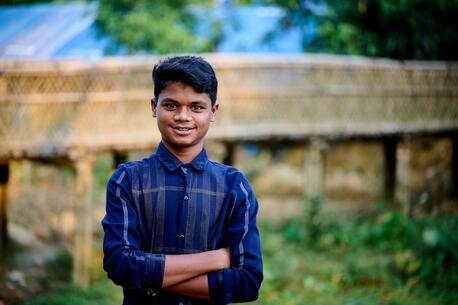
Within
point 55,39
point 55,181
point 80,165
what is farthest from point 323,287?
point 55,181

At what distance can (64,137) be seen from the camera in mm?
10922

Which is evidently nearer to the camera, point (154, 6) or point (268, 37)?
point (154, 6)

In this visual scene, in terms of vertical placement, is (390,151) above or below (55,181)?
above

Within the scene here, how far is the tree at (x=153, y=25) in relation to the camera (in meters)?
15.2

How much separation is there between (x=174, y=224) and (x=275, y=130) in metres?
11.6

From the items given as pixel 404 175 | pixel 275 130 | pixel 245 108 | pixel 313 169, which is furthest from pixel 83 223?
pixel 404 175

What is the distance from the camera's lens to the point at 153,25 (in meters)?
15.2

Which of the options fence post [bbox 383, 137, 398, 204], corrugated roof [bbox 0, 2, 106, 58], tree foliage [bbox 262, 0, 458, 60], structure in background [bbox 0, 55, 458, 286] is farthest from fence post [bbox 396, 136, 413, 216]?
corrugated roof [bbox 0, 2, 106, 58]

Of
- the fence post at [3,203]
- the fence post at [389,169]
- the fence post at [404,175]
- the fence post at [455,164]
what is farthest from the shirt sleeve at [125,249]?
the fence post at [455,164]

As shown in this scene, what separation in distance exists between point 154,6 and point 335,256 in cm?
787

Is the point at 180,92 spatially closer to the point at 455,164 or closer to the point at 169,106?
the point at 169,106

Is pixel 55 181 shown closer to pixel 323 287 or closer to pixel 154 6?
pixel 154 6

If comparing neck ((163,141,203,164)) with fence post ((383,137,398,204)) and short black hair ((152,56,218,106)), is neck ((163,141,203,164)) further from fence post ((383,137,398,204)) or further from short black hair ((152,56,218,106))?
fence post ((383,137,398,204))

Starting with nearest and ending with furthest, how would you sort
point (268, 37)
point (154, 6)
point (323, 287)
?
point (323, 287) → point (154, 6) → point (268, 37)
